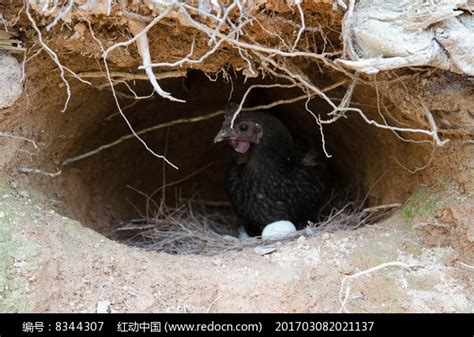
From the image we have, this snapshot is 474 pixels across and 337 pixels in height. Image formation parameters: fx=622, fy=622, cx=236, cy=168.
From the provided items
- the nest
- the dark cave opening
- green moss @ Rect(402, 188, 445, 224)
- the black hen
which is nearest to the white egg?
the nest

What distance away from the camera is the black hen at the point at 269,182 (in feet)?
15.7

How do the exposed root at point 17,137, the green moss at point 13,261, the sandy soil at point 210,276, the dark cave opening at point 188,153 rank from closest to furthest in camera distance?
the green moss at point 13,261 → the sandy soil at point 210,276 → the exposed root at point 17,137 → the dark cave opening at point 188,153

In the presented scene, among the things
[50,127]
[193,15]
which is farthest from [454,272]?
[50,127]

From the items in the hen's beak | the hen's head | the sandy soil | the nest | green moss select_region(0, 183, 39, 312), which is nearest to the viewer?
green moss select_region(0, 183, 39, 312)

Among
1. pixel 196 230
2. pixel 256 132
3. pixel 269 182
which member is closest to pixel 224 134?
pixel 256 132

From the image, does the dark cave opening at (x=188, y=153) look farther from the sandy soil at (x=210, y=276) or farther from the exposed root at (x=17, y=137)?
the sandy soil at (x=210, y=276)

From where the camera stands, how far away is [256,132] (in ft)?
15.7

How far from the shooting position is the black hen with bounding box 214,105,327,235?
479 cm

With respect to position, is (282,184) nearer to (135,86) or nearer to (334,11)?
(135,86)

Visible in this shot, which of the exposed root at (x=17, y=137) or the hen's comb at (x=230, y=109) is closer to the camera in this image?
the exposed root at (x=17, y=137)

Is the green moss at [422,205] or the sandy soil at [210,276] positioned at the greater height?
the green moss at [422,205]

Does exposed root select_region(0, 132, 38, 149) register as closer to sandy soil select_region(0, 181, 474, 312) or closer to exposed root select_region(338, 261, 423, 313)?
sandy soil select_region(0, 181, 474, 312)

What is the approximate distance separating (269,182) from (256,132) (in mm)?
403

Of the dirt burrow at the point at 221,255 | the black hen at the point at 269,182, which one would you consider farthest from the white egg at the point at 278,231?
the black hen at the point at 269,182
